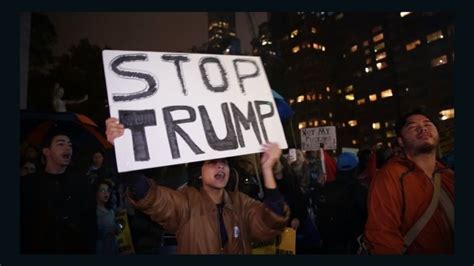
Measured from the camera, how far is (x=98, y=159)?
14.9ft

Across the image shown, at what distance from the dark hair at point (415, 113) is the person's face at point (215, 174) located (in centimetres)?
207

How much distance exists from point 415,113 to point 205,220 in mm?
2700

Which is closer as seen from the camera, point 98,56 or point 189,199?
point 189,199

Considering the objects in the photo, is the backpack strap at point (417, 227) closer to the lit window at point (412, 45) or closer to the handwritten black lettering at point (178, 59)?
the lit window at point (412, 45)

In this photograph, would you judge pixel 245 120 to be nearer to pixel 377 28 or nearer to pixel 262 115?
pixel 262 115

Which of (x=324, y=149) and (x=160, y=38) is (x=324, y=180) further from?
(x=160, y=38)

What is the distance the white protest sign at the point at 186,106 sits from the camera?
142 inches

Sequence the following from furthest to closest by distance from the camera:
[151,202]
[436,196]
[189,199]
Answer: [436,196]
[189,199]
[151,202]

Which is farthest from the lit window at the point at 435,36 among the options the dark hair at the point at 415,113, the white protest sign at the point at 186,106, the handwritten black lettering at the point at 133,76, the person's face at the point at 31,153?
the person's face at the point at 31,153

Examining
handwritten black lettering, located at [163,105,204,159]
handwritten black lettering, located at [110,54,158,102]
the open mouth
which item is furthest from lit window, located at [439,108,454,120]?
handwritten black lettering, located at [110,54,158,102]

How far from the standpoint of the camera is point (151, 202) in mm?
3668

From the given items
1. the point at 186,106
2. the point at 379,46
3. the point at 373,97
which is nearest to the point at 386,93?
the point at 373,97

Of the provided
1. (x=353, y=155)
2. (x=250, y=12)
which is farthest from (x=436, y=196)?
(x=250, y=12)

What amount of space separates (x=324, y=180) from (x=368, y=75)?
55.3 inches
